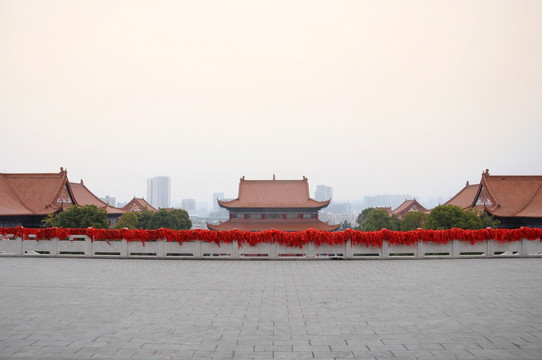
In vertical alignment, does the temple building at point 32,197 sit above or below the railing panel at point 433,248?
above

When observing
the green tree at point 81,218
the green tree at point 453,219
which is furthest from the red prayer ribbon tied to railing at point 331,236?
the green tree at point 81,218

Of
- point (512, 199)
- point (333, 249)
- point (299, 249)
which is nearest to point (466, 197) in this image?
point (512, 199)

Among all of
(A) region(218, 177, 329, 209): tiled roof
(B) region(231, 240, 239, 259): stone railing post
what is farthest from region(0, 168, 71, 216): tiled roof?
(B) region(231, 240, 239, 259): stone railing post

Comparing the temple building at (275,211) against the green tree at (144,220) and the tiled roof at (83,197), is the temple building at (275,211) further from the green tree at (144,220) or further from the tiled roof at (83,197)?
the tiled roof at (83,197)

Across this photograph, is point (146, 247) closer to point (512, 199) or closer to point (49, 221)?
point (49, 221)

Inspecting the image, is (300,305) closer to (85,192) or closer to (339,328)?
(339,328)

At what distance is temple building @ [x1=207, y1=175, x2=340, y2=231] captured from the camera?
33000 mm

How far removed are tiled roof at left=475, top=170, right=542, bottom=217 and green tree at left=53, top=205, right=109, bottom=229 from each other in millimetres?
31511

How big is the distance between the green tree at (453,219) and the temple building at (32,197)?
30.8 meters

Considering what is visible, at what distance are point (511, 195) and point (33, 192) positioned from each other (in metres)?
41.6

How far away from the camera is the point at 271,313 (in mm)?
6598

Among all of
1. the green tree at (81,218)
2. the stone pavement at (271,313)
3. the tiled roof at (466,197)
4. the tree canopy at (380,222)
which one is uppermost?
the tiled roof at (466,197)

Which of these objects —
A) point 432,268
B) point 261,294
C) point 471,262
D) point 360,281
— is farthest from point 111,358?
point 471,262

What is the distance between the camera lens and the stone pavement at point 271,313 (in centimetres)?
493
